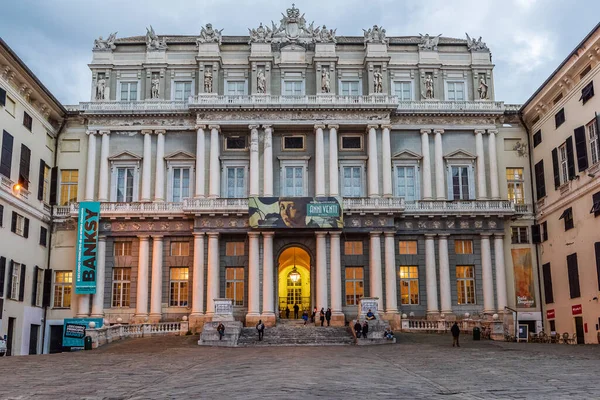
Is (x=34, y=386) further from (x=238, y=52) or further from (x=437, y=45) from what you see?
(x=437, y=45)

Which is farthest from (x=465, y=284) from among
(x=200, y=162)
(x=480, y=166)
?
(x=200, y=162)

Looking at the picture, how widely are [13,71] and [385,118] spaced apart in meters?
22.7

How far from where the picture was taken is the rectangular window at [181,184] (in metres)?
47.4

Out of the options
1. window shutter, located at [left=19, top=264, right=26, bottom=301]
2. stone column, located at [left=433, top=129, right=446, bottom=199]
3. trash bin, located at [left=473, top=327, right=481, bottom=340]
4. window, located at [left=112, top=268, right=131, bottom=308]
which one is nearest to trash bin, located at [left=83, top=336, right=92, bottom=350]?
window shutter, located at [left=19, top=264, right=26, bottom=301]

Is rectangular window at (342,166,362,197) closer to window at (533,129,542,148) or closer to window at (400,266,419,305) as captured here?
window at (400,266,419,305)

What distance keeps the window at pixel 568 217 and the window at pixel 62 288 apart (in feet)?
100

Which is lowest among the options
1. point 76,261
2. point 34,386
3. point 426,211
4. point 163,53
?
point 34,386

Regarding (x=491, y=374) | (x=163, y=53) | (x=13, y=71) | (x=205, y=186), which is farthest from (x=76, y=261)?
(x=491, y=374)

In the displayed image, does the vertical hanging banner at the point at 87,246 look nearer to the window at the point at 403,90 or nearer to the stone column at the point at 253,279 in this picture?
the stone column at the point at 253,279

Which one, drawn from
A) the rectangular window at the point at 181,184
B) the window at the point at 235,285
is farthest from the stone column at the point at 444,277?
the rectangular window at the point at 181,184

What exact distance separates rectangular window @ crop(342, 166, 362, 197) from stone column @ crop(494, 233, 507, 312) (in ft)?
30.8

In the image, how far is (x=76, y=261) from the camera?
44.8 m

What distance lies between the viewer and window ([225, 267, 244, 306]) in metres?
46.1

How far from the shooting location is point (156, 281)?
4547 cm
